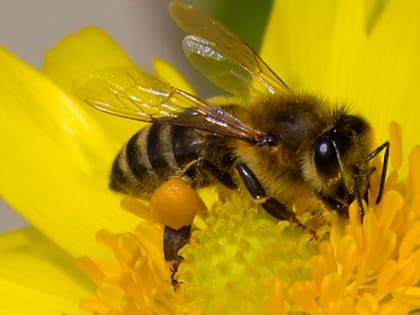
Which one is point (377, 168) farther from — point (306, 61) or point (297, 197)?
point (306, 61)

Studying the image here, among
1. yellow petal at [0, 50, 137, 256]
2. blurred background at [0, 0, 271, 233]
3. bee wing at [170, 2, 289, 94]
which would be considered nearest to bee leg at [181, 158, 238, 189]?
A: bee wing at [170, 2, 289, 94]

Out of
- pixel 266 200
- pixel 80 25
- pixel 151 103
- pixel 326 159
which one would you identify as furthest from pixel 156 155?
pixel 80 25

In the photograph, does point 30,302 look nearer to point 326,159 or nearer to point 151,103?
point 151,103

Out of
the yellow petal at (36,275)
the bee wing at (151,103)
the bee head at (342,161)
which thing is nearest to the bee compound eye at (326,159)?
the bee head at (342,161)

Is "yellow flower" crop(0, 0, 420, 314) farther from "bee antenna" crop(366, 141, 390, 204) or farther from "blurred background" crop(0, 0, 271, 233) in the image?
"blurred background" crop(0, 0, 271, 233)

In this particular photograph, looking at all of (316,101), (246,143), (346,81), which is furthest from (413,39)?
(246,143)

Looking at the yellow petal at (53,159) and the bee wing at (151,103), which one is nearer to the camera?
the bee wing at (151,103)

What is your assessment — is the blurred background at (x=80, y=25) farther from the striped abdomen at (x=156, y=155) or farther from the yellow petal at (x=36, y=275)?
the striped abdomen at (x=156, y=155)
